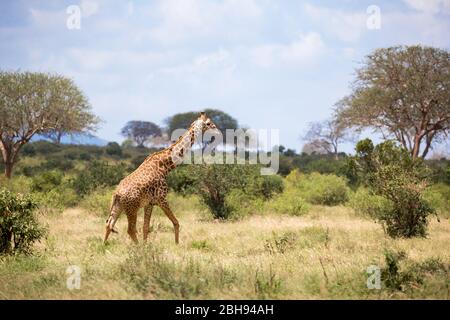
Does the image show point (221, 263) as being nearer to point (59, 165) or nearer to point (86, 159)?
point (59, 165)

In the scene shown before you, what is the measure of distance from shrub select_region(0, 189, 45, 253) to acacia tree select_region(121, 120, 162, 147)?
190 ft

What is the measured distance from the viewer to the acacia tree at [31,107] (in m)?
30.4

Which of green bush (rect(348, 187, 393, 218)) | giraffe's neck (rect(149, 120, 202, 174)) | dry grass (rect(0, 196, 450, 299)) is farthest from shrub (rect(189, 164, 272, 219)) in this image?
giraffe's neck (rect(149, 120, 202, 174))

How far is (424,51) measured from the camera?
2945cm

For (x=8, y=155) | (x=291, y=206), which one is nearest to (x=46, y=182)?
(x=8, y=155)

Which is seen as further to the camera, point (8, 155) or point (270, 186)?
point (8, 155)

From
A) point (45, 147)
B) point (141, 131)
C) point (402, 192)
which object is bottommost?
point (402, 192)

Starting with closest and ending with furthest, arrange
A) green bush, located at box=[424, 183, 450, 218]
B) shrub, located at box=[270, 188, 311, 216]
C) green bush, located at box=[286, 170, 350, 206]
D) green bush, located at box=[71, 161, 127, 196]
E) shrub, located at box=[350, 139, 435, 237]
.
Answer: shrub, located at box=[350, 139, 435, 237] → green bush, located at box=[424, 183, 450, 218] → shrub, located at box=[270, 188, 311, 216] → green bush, located at box=[286, 170, 350, 206] → green bush, located at box=[71, 161, 127, 196]

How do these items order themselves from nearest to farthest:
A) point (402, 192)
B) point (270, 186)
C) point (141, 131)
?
point (402, 192) → point (270, 186) → point (141, 131)

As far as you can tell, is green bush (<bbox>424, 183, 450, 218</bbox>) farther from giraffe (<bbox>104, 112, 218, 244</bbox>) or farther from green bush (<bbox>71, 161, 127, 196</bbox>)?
green bush (<bbox>71, 161, 127, 196</bbox>)

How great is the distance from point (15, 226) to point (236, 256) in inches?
159

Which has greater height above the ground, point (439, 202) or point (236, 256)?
point (439, 202)

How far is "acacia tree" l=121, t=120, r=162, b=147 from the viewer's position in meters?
68.8

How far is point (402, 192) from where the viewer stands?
1266 centimetres
